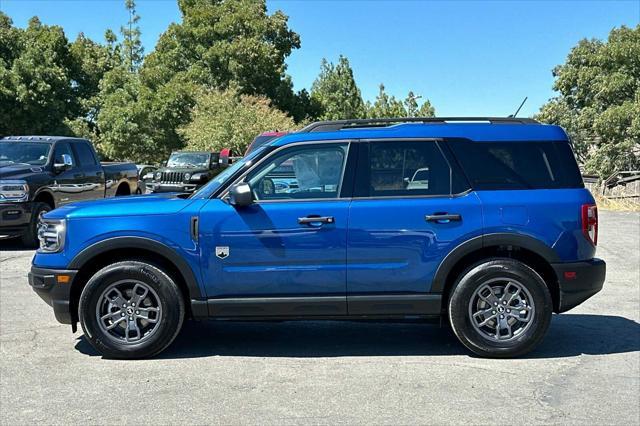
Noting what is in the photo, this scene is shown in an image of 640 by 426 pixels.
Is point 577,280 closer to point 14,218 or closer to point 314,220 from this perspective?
point 314,220

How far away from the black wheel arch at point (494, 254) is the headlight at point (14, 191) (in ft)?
27.8

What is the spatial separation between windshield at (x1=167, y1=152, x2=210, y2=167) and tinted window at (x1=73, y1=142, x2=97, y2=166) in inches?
339

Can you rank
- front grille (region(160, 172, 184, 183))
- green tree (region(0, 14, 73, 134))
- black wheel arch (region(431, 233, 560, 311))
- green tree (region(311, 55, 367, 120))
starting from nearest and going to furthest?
black wheel arch (region(431, 233, 560, 311)) → front grille (region(160, 172, 184, 183)) → green tree (region(0, 14, 73, 134)) → green tree (region(311, 55, 367, 120))

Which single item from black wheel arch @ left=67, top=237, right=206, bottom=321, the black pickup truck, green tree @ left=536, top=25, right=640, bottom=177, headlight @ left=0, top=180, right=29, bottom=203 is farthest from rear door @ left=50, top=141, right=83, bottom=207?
green tree @ left=536, top=25, right=640, bottom=177

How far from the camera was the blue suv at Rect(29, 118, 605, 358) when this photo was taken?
5324 millimetres

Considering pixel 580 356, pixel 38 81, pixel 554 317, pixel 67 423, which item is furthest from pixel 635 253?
pixel 38 81

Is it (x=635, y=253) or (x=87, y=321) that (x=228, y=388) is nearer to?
(x=87, y=321)

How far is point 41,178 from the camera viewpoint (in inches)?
456

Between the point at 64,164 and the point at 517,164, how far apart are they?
934 centimetres

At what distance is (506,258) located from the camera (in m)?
5.50

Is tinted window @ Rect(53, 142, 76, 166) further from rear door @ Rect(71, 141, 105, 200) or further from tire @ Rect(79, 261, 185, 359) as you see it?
tire @ Rect(79, 261, 185, 359)

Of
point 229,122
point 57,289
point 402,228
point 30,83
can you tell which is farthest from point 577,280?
point 30,83

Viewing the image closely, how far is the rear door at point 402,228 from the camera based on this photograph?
5320mm

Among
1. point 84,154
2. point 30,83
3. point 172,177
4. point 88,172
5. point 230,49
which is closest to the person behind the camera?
point 88,172
